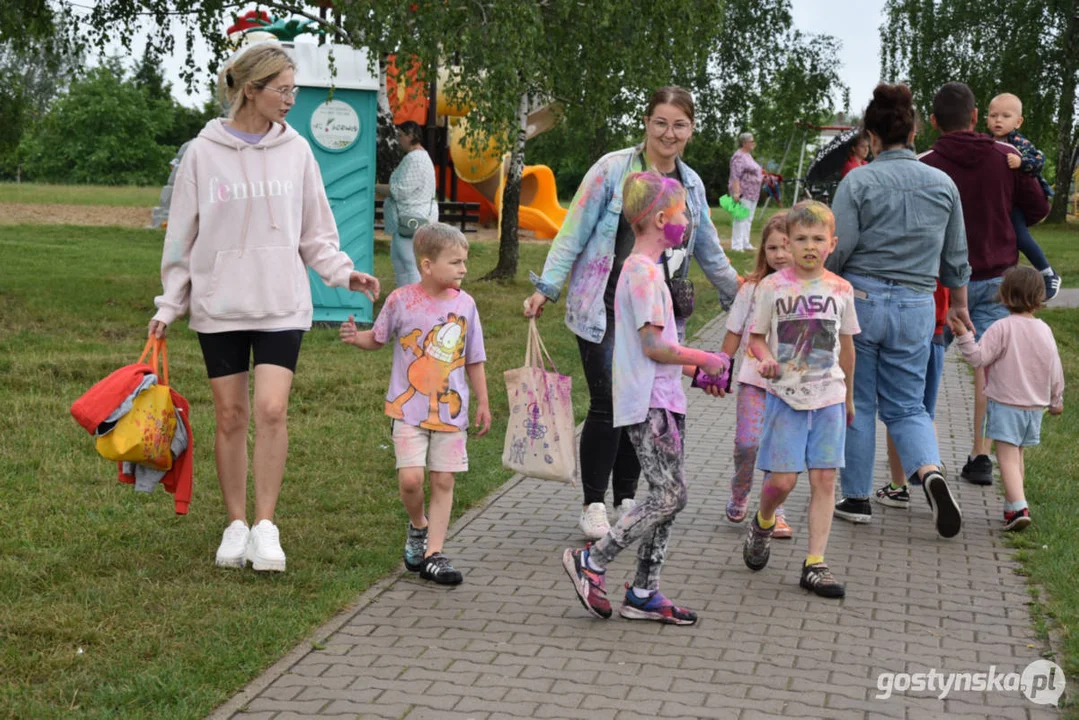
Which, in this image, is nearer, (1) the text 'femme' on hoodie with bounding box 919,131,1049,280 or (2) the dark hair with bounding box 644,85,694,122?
(2) the dark hair with bounding box 644,85,694,122

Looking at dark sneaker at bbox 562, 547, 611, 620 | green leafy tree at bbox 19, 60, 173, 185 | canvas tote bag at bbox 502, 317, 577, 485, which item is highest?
canvas tote bag at bbox 502, 317, 577, 485

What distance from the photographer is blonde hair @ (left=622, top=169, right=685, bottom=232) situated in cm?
485

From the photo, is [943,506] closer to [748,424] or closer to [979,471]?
[748,424]

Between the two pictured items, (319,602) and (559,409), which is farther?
(559,409)

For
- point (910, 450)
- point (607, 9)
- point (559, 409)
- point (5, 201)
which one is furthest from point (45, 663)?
point (5, 201)

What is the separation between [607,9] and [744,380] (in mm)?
10891

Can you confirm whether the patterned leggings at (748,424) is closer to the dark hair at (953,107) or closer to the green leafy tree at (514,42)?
the dark hair at (953,107)

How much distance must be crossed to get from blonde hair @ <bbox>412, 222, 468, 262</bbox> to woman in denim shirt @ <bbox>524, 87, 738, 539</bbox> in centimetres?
50

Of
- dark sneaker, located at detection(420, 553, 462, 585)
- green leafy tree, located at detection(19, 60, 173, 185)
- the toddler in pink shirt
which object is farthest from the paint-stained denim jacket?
green leafy tree, located at detection(19, 60, 173, 185)

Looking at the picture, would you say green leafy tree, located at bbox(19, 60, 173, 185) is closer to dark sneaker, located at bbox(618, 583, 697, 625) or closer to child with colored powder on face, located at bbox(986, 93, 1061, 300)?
child with colored powder on face, located at bbox(986, 93, 1061, 300)

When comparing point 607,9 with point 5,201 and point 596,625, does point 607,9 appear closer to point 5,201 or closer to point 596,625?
point 596,625

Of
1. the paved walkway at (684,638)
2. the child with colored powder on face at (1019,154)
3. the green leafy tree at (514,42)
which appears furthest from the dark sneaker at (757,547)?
the green leafy tree at (514,42)

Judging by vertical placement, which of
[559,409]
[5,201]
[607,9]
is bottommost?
[5,201]

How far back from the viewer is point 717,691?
4277 millimetres
